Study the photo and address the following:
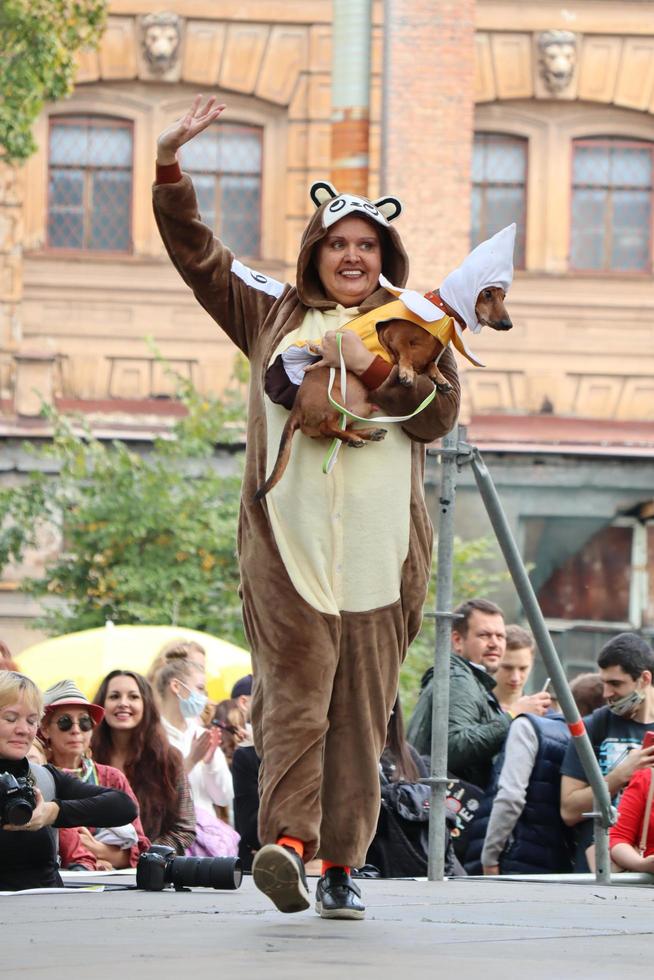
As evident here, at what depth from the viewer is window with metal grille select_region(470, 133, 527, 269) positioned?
26078 millimetres

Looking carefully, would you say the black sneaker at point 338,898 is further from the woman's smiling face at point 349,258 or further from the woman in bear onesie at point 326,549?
the woman's smiling face at point 349,258

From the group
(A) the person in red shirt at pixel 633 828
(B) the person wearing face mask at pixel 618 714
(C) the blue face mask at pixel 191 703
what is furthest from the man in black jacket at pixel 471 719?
(C) the blue face mask at pixel 191 703

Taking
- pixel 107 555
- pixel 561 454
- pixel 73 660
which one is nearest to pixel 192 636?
pixel 73 660

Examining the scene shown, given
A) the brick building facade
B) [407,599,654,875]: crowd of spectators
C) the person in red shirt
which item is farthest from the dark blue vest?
the brick building facade

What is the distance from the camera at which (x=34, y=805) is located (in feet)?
19.9

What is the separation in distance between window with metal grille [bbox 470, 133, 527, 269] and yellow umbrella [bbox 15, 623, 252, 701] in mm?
14570

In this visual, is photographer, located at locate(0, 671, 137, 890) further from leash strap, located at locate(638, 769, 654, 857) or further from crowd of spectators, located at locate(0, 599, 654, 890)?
leash strap, located at locate(638, 769, 654, 857)

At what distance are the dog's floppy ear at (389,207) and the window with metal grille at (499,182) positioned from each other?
67.2 feet

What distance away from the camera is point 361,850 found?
211 inches

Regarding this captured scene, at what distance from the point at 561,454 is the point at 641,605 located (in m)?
2.16

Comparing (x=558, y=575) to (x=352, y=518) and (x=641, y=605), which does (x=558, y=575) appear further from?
(x=352, y=518)

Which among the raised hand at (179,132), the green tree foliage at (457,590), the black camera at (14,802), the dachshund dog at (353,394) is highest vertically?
the raised hand at (179,132)

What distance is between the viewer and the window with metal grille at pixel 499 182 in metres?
26.1

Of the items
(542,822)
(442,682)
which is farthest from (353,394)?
(542,822)
